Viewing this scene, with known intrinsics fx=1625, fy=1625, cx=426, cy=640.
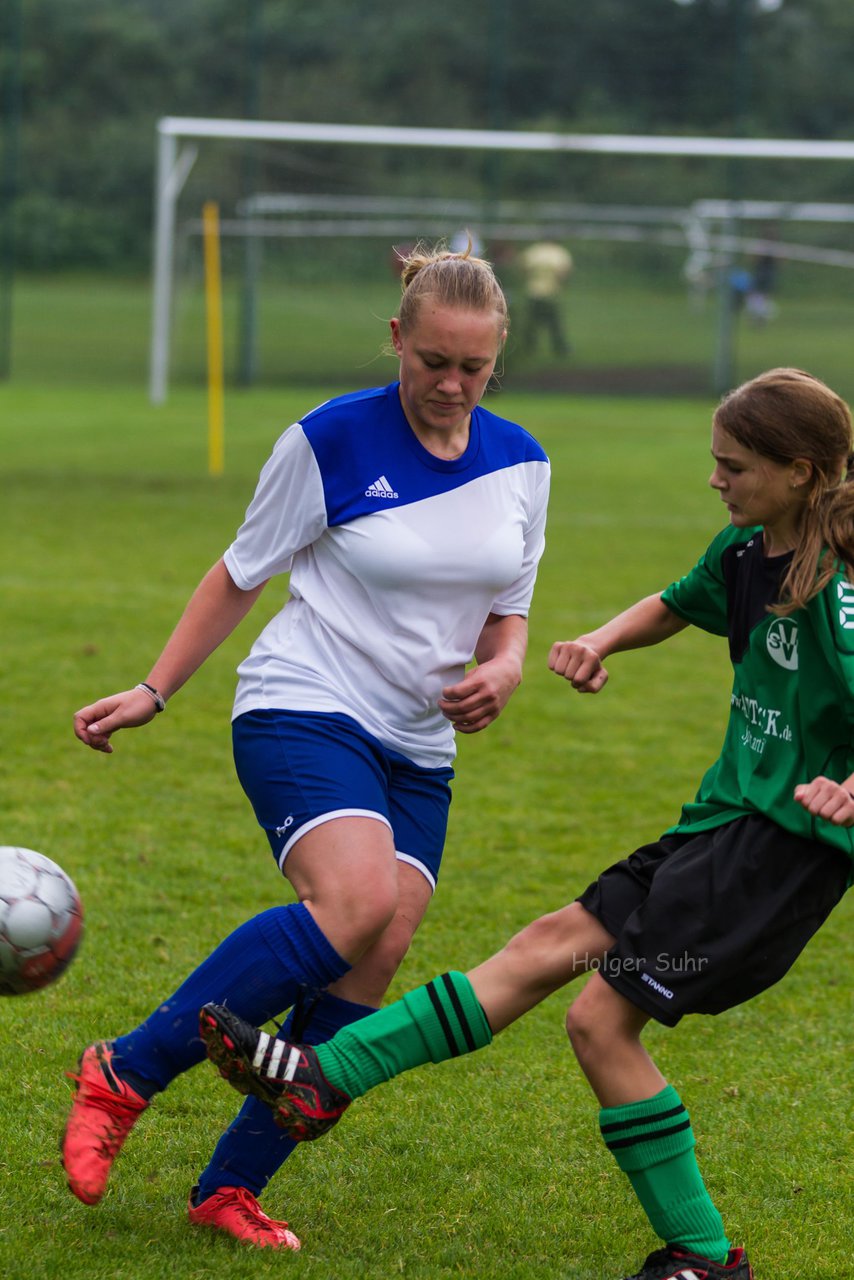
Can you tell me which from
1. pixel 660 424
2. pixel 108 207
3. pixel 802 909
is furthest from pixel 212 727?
pixel 108 207

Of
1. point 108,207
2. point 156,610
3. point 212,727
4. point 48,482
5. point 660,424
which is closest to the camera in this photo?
point 212,727

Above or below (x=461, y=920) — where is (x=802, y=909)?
above

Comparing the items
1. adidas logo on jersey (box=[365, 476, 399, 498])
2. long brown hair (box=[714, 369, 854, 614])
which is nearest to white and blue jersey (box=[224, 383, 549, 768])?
adidas logo on jersey (box=[365, 476, 399, 498])

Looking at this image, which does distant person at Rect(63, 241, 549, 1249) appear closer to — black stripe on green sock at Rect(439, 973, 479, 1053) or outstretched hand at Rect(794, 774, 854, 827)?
black stripe on green sock at Rect(439, 973, 479, 1053)

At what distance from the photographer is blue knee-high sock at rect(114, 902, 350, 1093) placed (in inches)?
111

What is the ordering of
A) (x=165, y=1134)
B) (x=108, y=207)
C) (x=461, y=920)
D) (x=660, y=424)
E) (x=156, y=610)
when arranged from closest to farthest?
(x=165, y=1134)
(x=461, y=920)
(x=156, y=610)
(x=660, y=424)
(x=108, y=207)

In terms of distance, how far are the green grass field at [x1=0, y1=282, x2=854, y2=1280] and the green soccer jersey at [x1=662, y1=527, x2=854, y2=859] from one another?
890 millimetres

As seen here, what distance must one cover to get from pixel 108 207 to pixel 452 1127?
25689 mm

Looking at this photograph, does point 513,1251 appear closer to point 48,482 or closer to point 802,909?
point 802,909

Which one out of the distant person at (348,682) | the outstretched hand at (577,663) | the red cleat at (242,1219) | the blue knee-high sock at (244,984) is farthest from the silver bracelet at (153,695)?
the red cleat at (242,1219)

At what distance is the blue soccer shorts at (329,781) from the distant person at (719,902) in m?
0.33

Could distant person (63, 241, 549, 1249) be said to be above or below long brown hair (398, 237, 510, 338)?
below

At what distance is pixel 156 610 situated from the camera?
889cm

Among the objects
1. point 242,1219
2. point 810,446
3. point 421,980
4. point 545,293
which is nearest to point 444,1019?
point 242,1219
